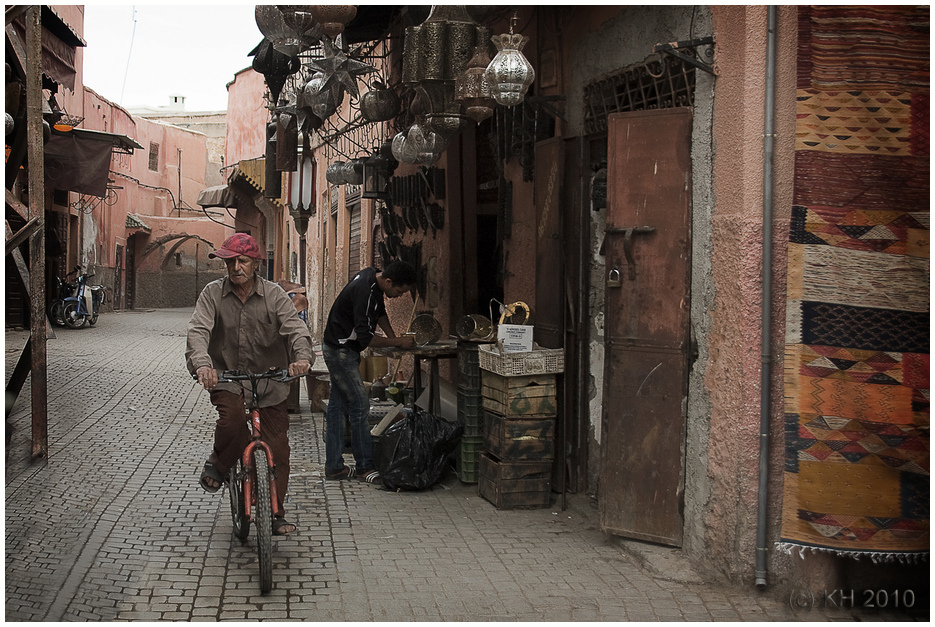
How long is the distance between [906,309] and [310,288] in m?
18.6

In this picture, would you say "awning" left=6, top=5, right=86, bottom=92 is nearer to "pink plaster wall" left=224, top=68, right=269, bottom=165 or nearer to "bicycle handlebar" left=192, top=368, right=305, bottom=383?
"bicycle handlebar" left=192, top=368, right=305, bottom=383

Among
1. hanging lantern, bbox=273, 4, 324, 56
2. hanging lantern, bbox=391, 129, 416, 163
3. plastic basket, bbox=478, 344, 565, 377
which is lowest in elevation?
plastic basket, bbox=478, 344, 565, 377

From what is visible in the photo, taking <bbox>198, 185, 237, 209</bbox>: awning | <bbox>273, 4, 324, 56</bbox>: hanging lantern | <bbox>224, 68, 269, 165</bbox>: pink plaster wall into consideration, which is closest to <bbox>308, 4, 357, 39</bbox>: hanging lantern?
<bbox>273, 4, 324, 56</bbox>: hanging lantern

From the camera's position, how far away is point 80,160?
16.9 metres

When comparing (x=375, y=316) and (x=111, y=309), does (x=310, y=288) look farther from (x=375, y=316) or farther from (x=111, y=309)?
(x=375, y=316)

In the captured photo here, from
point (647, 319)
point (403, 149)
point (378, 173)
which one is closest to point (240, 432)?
point (647, 319)

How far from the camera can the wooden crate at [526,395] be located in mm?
5812

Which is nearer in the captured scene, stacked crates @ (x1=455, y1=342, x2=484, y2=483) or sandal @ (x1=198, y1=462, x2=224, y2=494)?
sandal @ (x1=198, y1=462, x2=224, y2=494)

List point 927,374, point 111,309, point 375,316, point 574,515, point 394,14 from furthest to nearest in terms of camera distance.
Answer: point 111,309
point 394,14
point 375,316
point 574,515
point 927,374

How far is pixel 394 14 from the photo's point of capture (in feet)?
29.2

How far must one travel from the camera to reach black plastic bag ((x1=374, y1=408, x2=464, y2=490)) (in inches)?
249

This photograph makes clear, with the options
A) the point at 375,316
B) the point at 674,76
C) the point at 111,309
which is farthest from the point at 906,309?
the point at 111,309

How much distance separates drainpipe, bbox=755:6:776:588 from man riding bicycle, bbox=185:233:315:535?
2314 mm

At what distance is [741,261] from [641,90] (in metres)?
1.57
